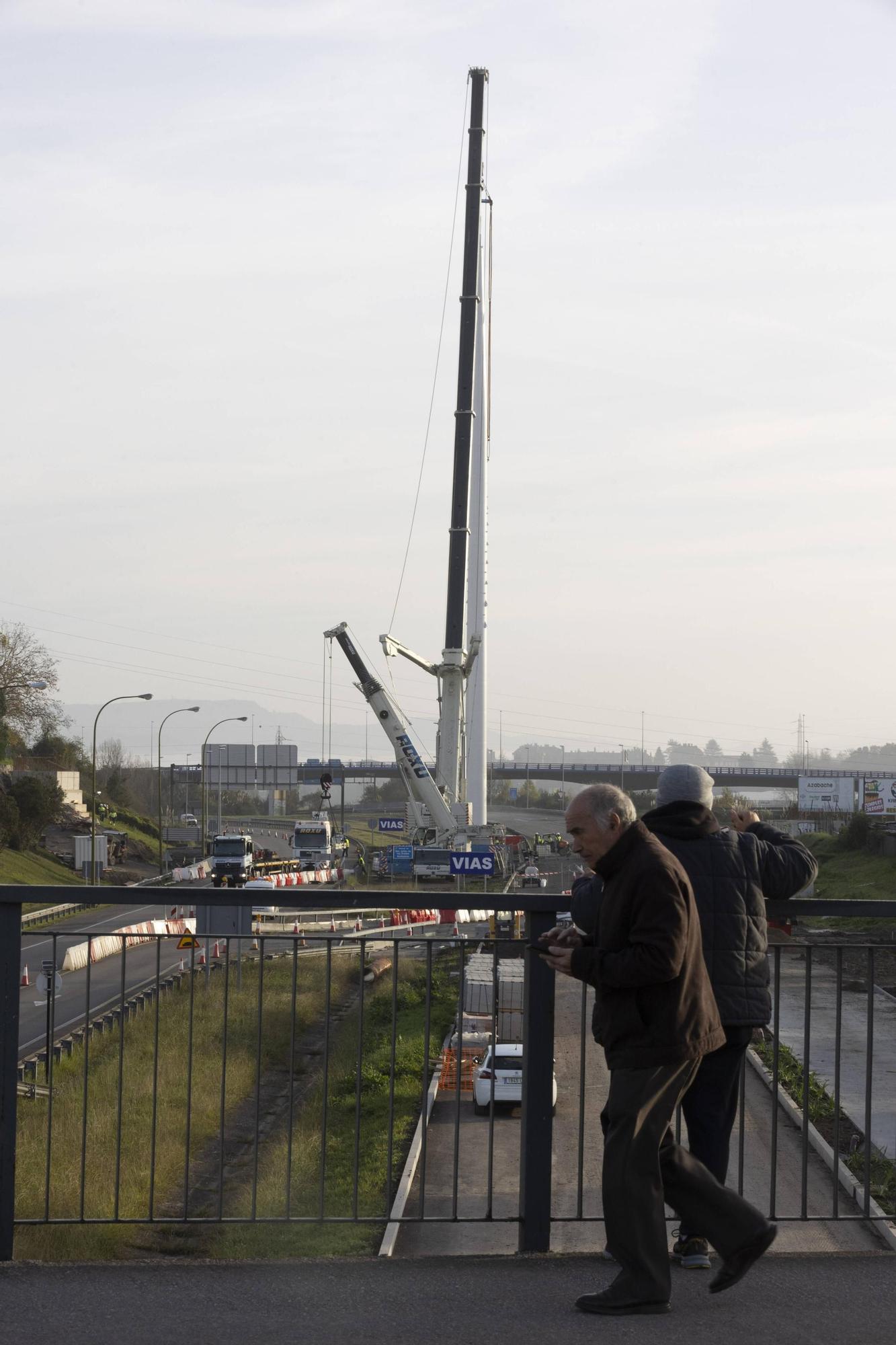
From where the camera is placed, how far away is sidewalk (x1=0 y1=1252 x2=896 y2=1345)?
15.0 ft

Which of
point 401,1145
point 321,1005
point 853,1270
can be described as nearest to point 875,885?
point 401,1145

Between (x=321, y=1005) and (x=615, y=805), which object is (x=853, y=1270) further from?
(x=321, y=1005)

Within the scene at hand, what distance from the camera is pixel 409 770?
189ft

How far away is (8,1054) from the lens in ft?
17.8

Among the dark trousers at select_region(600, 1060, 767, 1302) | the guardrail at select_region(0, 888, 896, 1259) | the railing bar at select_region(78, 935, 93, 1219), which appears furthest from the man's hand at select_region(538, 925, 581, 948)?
the railing bar at select_region(78, 935, 93, 1219)

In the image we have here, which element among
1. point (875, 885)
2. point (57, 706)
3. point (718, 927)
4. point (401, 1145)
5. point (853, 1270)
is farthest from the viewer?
point (57, 706)

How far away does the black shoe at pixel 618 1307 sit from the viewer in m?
4.72

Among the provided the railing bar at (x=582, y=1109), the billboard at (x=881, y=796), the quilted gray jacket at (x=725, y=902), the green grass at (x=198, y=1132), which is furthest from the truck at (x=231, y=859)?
the quilted gray jacket at (x=725, y=902)

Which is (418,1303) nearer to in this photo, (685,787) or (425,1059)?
(425,1059)

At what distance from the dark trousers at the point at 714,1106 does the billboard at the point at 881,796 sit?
318 ft

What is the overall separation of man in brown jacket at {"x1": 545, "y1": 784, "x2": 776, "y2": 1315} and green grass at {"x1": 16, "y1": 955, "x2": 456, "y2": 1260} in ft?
7.68

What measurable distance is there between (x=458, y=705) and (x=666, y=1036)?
55169 mm

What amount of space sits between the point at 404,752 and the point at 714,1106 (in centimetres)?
5248

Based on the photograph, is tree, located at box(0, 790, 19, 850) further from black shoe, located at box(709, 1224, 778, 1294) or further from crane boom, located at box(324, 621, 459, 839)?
black shoe, located at box(709, 1224, 778, 1294)
